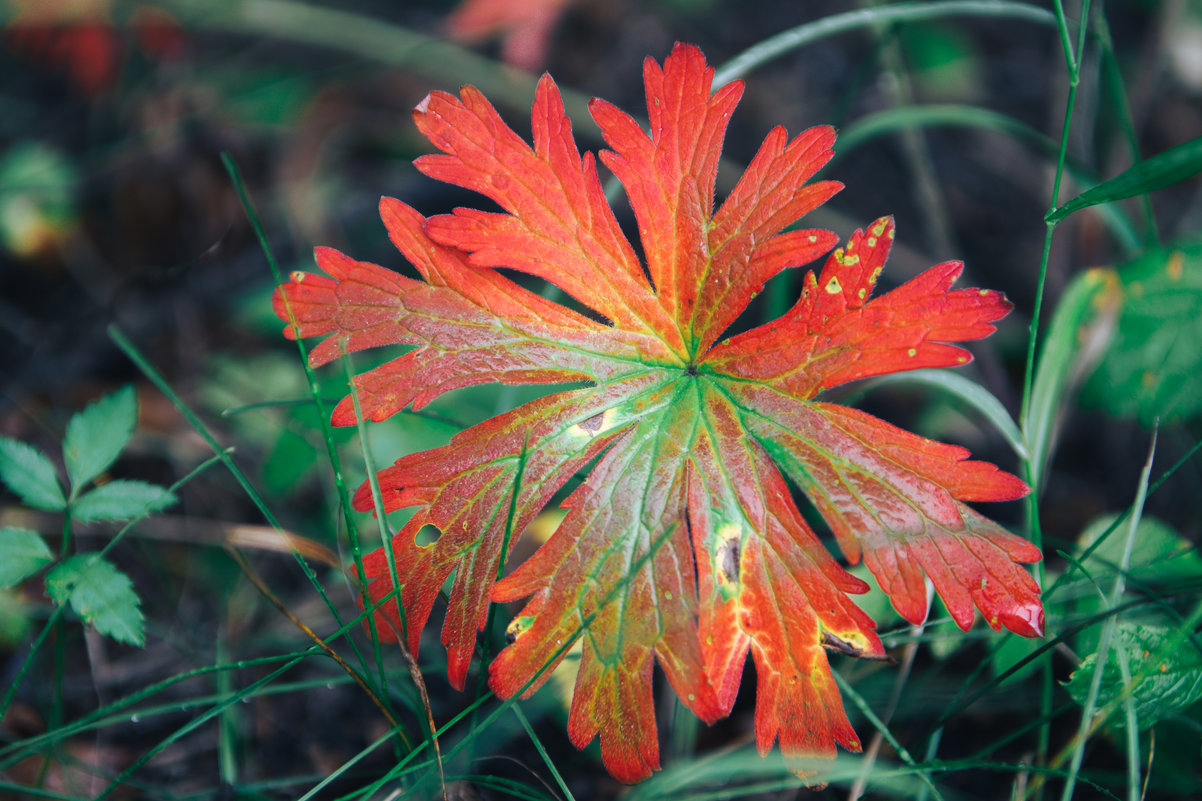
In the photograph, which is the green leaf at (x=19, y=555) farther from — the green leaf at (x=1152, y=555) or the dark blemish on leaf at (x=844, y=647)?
the green leaf at (x=1152, y=555)

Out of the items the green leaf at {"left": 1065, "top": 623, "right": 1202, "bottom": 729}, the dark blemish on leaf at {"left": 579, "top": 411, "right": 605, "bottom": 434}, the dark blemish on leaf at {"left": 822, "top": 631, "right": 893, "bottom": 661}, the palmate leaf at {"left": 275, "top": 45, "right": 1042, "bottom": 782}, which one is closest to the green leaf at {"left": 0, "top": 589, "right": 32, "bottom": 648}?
the palmate leaf at {"left": 275, "top": 45, "right": 1042, "bottom": 782}

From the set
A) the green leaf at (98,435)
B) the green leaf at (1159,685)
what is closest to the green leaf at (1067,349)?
the green leaf at (1159,685)

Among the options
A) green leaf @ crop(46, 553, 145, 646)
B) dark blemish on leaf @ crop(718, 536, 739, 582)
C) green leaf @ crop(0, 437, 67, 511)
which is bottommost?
green leaf @ crop(46, 553, 145, 646)

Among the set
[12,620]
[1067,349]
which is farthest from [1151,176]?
[12,620]

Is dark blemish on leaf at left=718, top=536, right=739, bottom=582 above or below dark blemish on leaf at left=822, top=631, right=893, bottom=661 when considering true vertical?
above

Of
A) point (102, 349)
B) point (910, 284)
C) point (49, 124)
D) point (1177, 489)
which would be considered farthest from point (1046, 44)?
point (49, 124)

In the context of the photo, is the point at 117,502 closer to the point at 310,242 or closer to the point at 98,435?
the point at 98,435

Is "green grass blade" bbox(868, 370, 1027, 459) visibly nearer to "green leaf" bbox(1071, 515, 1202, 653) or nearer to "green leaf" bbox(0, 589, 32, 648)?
"green leaf" bbox(1071, 515, 1202, 653)

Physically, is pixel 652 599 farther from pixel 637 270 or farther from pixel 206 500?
pixel 206 500
